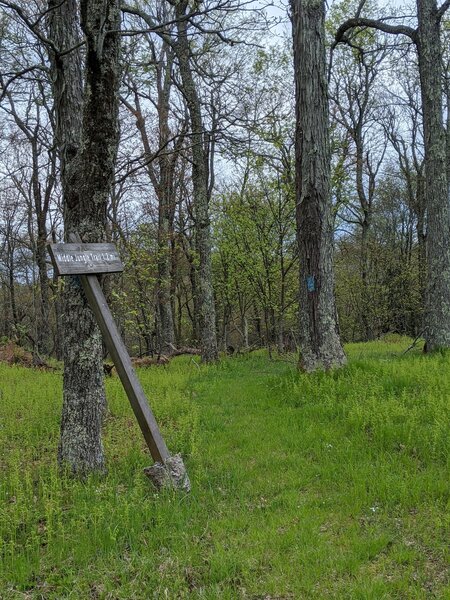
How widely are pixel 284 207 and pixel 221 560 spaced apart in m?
10.7

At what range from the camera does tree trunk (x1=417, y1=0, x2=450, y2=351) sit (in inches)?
358

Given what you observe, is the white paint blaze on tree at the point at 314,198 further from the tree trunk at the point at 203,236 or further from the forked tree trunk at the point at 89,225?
the tree trunk at the point at 203,236

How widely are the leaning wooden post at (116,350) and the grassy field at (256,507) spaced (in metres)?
0.17

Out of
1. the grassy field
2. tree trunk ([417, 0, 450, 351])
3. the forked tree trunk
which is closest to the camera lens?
the grassy field

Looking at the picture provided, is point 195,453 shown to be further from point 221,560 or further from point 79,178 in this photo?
point 79,178

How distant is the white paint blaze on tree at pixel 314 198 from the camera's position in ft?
25.1

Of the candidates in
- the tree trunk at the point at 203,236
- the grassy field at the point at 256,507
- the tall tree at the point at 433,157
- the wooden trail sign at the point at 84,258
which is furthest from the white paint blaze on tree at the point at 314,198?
the tree trunk at the point at 203,236

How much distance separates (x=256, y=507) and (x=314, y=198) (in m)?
5.38

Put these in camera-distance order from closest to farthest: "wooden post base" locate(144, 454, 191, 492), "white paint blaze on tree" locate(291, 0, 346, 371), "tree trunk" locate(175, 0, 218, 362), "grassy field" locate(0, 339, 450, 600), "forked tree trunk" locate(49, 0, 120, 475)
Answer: "grassy field" locate(0, 339, 450, 600)
"wooden post base" locate(144, 454, 191, 492)
"forked tree trunk" locate(49, 0, 120, 475)
"white paint blaze on tree" locate(291, 0, 346, 371)
"tree trunk" locate(175, 0, 218, 362)

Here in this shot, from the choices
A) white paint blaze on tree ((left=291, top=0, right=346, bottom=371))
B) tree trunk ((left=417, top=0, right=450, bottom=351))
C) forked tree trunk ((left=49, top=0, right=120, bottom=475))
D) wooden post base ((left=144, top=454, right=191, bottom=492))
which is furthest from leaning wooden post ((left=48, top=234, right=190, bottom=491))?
tree trunk ((left=417, top=0, right=450, bottom=351))

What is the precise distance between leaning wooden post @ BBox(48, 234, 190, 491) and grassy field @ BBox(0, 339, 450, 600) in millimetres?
174

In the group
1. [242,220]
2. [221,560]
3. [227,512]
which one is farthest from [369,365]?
[242,220]

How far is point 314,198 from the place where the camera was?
779 centimetres

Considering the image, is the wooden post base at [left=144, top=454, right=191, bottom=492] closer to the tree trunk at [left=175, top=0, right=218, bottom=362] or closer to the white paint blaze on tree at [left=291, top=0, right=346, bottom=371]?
the white paint blaze on tree at [left=291, top=0, right=346, bottom=371]
